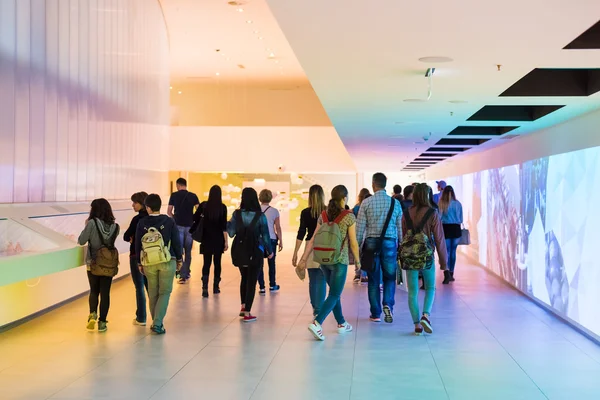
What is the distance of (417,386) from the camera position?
244 inches

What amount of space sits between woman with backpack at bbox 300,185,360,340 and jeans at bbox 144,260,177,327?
1.52 meters

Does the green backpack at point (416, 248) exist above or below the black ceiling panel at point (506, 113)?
below

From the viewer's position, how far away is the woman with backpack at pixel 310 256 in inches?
332

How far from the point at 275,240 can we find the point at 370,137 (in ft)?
12.6

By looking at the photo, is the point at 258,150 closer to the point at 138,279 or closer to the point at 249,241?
the point at 249,241

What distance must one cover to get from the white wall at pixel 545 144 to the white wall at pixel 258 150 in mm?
8162

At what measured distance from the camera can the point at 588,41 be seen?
573cm

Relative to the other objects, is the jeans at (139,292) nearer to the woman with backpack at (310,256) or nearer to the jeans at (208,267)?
the woman with backpack at (310,256)

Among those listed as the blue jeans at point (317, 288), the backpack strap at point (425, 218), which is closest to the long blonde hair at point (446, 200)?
the backpack strap at point (425, 218)

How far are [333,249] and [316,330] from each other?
896mm

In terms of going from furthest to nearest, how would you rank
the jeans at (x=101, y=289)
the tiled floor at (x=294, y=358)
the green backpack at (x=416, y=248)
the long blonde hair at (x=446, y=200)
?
the long blonde hair at (x=446, y=200) → the jeans at (x=101, y=289) → the green backpack at (x=416, y=248) → the tiled floor at (x=294, y=358)

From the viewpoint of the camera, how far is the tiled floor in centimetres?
605

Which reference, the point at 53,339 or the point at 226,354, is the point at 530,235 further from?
the point at 53,339

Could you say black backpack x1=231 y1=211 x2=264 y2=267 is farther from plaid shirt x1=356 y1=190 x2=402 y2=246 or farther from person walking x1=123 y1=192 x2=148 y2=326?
plaid shirt x1=356 y1=190 x2=402 y2=246
